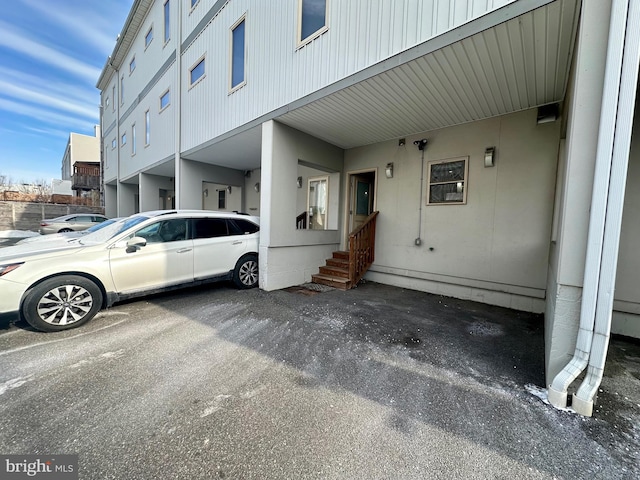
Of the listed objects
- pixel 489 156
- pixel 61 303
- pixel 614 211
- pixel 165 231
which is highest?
pixel 489 156

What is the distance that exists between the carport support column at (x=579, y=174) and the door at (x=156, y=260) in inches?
190

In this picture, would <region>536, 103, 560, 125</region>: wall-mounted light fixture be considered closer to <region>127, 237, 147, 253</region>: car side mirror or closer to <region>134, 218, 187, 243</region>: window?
<region>134, 218, 187, 243</region>: window

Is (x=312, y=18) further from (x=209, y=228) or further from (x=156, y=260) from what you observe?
(x=156, y=260)

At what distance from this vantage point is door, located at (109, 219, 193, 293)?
3.76 metres

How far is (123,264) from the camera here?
376 centimetres

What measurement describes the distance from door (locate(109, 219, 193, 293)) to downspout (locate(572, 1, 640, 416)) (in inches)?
195

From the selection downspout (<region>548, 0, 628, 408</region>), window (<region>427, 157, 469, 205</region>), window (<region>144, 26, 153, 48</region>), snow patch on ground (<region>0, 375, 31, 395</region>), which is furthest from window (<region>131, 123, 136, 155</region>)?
downspout (<region>548, 0, 628, 408</region>)

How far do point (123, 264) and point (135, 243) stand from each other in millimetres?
337

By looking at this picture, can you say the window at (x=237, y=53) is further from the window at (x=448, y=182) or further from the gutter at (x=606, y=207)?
the gutter at (x=606, y=207)

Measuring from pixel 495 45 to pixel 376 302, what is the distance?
3908mm

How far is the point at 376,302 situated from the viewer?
4.77 meters

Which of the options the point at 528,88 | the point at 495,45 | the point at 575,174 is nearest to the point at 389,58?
the point at 495,45

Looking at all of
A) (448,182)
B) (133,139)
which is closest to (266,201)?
(448,182)

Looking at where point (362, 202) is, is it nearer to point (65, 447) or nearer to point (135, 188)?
point (65, 447)
